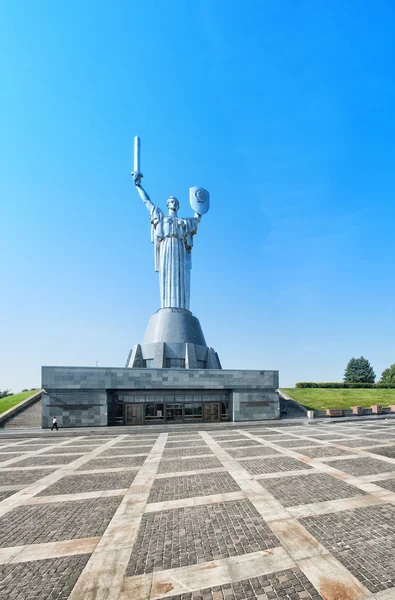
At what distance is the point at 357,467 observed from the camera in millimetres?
11312

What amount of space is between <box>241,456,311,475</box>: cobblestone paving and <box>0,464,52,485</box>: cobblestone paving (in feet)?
26.7

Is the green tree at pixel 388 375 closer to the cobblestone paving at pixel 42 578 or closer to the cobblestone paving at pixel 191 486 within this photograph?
the cobblestone paving at pixel 191 486

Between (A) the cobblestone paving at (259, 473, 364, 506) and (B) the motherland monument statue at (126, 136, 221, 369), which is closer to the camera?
(A) the cobblestone paving at (259, 473, 364, 506)

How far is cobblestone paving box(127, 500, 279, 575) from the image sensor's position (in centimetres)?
540

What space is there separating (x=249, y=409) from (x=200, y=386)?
215 inches

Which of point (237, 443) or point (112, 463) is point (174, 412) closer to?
point (237, 443)

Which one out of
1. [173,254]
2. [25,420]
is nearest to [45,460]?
[25,420]

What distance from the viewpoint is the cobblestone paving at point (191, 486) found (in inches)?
339

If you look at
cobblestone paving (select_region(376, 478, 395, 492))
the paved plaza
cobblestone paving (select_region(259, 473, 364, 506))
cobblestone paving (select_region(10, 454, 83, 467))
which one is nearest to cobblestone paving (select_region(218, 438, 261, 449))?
the paved plaza

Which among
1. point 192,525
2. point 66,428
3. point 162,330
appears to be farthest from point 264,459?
point 162,330

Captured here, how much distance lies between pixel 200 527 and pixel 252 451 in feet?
28.3

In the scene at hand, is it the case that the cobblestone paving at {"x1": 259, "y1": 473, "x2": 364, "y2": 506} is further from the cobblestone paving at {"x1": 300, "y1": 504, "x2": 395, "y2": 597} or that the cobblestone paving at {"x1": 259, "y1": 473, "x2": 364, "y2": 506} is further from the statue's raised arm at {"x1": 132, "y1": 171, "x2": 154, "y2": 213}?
the statue's raised arm at {"x1": 132, "y1": 171, "x2": 154, "y2": 213}

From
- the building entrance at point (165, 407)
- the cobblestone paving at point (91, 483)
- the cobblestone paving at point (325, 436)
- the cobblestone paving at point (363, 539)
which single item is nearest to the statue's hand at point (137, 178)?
the building entrance at point (165, 407)

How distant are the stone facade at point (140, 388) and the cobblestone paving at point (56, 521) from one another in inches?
692
